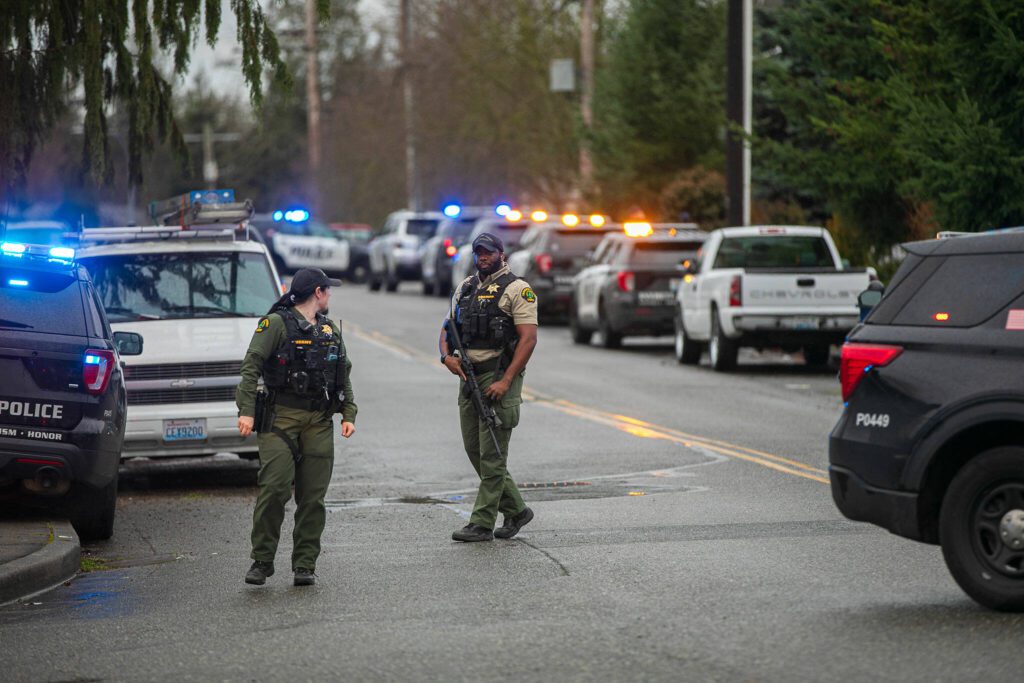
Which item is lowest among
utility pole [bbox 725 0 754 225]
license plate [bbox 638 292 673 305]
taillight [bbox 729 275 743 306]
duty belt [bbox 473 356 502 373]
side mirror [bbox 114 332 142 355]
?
license plate [bbox 638 292 673 305]

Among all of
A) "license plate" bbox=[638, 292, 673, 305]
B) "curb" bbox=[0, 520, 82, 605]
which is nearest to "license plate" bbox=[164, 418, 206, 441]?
"curb" bbox=[0, 520, 82, 605]

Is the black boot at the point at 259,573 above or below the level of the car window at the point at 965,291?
below

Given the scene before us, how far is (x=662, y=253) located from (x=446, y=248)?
50.7ft

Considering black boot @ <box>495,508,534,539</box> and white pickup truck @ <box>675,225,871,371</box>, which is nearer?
black boot @ <box>495,508,534,539</box>

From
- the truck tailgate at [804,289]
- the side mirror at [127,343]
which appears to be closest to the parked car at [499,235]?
the truck tailgate at [804,289]

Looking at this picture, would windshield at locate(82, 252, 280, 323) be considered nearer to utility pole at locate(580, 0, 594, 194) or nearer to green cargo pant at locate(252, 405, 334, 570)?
green cargo pant at locate(252, 405, 334, 570)

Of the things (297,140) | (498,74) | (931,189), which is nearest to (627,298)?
(931,189)

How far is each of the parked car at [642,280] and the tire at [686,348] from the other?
1656 mm

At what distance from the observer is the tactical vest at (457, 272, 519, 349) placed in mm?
10750

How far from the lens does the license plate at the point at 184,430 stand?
13.3 m

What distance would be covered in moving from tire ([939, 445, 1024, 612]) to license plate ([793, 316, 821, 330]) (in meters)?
14.4

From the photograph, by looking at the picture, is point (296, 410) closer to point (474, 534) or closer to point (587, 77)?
point (474, 534)

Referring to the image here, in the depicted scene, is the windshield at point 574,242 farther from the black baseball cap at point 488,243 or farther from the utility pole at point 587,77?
the black baseball cap at point 488,243

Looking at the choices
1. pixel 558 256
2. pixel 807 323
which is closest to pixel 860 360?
pixel 807 323
